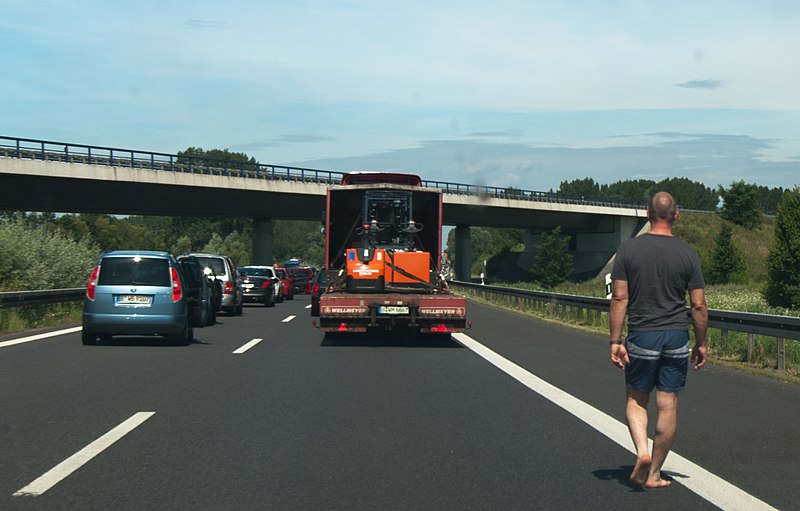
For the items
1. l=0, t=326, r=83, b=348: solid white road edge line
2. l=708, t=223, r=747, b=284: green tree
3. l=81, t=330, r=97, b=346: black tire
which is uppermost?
l=81, t=330, r=97, b=346: black tire

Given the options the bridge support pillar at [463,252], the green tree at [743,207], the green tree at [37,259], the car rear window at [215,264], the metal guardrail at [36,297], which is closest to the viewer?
the metal guardrail at [36,297]

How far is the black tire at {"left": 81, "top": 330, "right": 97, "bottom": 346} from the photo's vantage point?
15.5 m

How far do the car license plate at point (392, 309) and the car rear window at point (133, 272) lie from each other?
3647mm

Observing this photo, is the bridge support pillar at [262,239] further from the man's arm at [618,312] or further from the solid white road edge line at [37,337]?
the man's arm at [618,312]

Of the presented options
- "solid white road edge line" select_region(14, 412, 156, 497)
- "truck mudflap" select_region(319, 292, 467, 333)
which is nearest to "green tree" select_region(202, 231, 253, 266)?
"truck mudflap" select_region(319, 292, 467, 333)

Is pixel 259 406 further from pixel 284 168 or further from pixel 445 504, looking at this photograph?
pixel 284 168

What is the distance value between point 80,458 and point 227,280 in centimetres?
2024

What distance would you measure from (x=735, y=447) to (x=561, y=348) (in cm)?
921

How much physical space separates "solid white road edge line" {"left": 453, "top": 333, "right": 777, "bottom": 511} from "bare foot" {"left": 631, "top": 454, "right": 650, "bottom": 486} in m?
0.30

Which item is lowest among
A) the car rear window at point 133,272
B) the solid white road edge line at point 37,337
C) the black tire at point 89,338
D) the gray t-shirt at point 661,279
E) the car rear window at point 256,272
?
the solid white road edge line at point 37,337

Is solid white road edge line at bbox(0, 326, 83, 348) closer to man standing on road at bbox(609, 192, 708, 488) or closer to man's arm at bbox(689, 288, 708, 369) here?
man standing on road at bbox(609, 192, 708, 488)

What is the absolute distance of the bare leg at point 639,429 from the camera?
5773 mm

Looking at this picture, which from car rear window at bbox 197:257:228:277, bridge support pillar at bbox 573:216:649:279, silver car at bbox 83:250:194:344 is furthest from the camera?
bridge support pillar at bbox 573:216:649:279

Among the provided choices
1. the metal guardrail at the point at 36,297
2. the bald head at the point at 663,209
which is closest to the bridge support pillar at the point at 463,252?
the metal guardrail at the point at 36,297
